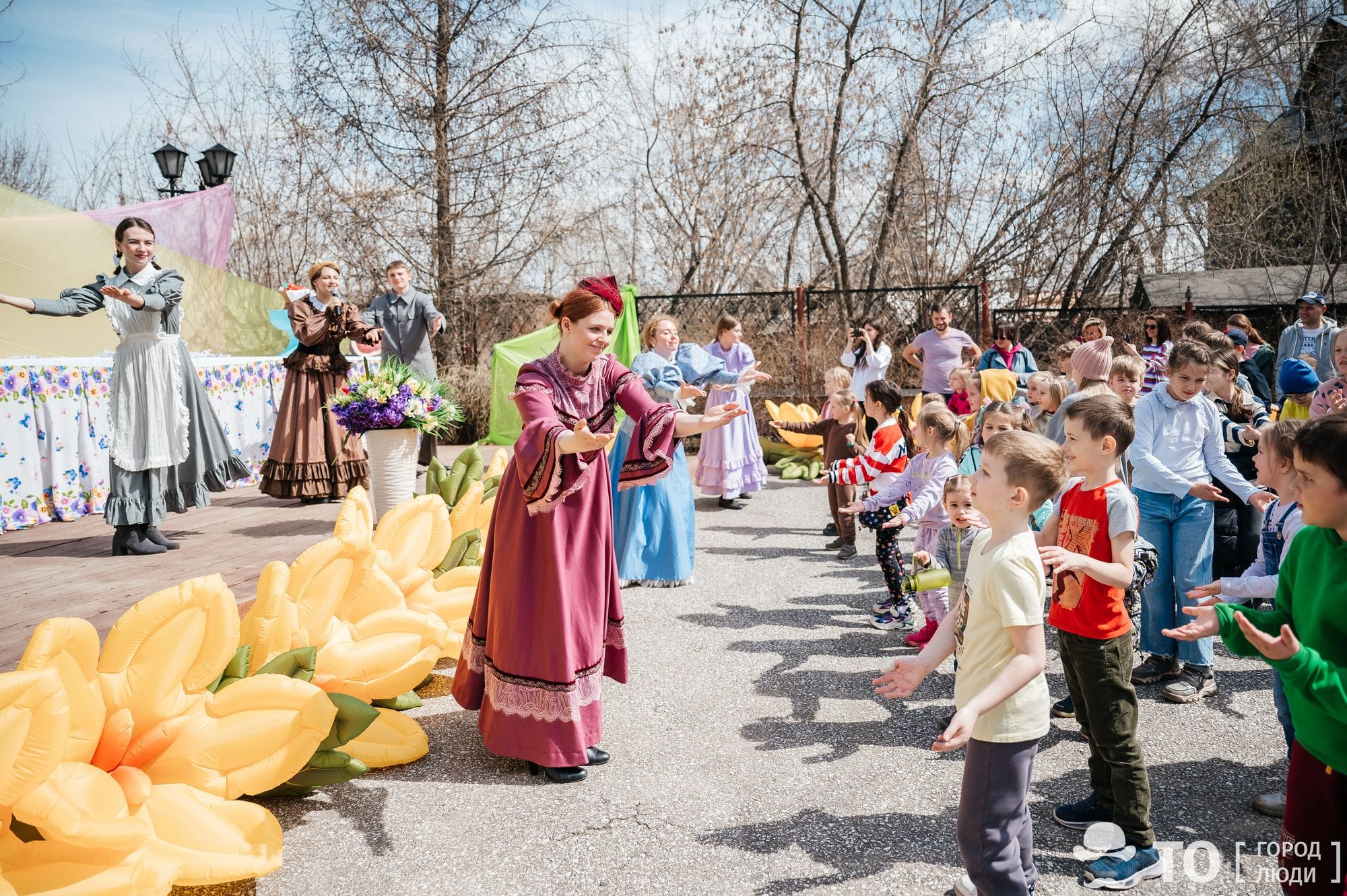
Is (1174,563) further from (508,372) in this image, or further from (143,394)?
(508,372)

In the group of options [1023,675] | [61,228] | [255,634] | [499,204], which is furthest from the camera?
[499,204]

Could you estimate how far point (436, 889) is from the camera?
8.71ft

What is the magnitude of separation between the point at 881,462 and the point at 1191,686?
6.25ft

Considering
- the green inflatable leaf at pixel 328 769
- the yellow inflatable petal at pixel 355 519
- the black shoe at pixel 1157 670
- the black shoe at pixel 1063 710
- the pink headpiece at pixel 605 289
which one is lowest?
the black shoe at pixel 1063 710

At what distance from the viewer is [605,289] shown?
11.5ft

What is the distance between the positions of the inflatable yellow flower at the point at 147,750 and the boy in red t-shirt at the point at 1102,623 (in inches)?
86.4

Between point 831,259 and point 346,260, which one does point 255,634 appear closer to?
point 346,260

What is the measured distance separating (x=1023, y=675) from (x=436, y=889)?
67.9 inches

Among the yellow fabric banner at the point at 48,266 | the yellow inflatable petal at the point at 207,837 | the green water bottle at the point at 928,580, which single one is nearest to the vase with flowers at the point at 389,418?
the yellow fabric banner at the point at 48,266

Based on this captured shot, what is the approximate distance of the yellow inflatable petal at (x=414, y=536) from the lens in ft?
12.4

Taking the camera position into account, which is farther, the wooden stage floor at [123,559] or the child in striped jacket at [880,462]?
the child in striped jacket at [880,462]

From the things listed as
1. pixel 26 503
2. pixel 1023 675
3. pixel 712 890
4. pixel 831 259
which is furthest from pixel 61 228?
pixel 831 259

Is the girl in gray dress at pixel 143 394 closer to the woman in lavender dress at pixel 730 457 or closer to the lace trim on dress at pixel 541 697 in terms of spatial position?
the lace trim on dress at pixel 541 697

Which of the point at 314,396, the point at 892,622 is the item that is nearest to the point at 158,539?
the point at 314,396
